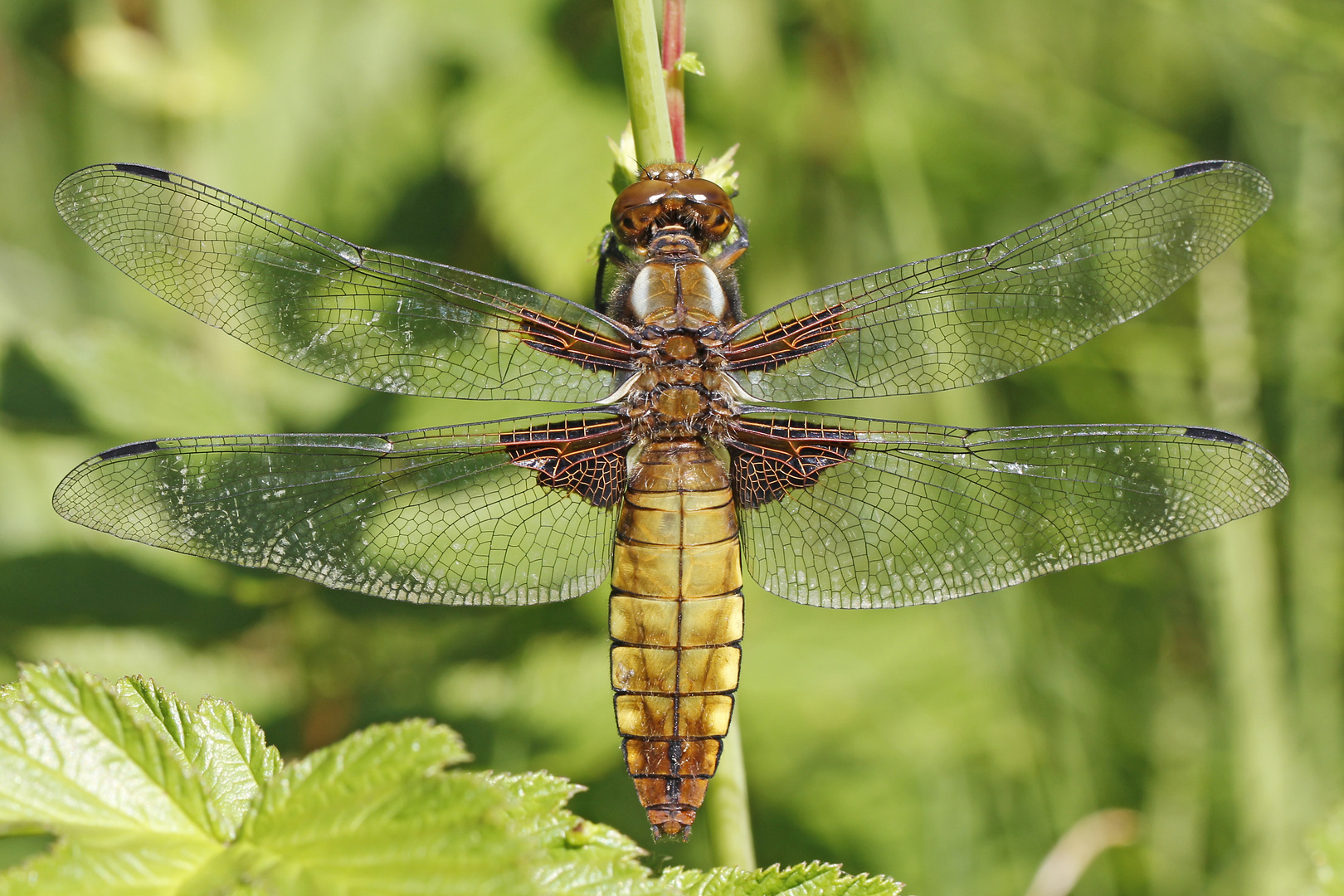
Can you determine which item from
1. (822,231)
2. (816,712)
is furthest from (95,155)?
(816,712)

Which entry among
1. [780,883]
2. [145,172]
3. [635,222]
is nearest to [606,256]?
[635,222]

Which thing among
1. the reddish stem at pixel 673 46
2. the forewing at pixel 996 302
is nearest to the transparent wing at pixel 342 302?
the forewing at pixel 996 302

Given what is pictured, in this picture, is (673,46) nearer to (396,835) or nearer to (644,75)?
(644,75)

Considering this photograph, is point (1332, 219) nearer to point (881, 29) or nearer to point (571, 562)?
point (881, 29)

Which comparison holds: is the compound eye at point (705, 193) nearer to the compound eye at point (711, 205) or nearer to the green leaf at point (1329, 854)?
the compound eye at point (711, 205)

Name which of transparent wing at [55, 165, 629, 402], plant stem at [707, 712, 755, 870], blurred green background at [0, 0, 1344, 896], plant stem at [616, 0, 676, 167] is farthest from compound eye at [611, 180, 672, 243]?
plant stem at [707, 712, 755, 870]

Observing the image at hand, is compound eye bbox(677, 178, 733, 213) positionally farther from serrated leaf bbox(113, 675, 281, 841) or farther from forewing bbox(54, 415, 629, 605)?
serrated leaf bbox(113, 675, 281, 841)
